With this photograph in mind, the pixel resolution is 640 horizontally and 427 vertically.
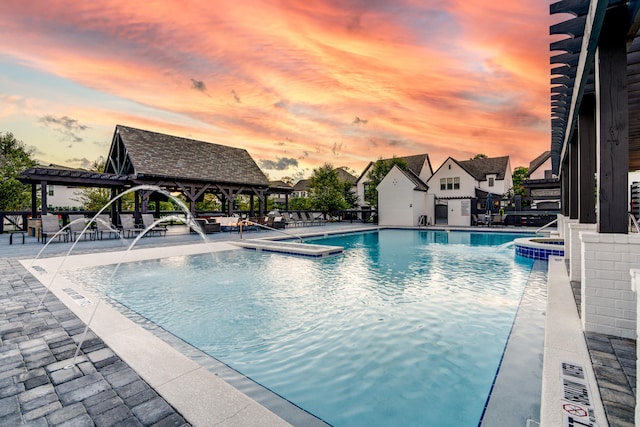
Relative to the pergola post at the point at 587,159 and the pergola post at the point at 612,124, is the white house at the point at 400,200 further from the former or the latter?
the pergola post at the point at 612,124

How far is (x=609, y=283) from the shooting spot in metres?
3.17

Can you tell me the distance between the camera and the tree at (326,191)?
2680 centimetres

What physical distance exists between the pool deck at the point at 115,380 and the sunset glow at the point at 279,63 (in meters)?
7.31

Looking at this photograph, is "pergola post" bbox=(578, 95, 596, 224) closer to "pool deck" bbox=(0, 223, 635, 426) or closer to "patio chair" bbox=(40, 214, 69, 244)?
"pool deck" bbox=(0, 223, 635, 426)

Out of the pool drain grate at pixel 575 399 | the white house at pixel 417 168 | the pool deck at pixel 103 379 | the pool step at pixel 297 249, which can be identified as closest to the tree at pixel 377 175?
the white house at pixel 417 168

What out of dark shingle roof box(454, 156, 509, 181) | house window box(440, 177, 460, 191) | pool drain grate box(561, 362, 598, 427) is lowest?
pool drain grate box(561, 362, 598, 427)

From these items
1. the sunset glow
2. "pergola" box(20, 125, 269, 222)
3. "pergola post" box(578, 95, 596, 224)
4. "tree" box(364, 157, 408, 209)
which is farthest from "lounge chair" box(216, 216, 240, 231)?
"pergola post" box(578, 95, 596, 224)

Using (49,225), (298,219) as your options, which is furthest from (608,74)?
(298,219)

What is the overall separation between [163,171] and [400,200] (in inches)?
670

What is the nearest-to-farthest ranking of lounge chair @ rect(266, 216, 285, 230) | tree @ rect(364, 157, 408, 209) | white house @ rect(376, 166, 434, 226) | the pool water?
the pool water
lounge chair @ rect(266, 216, 285, 230)
white house @ rect(376, 166, 434, 226)
tree @ rect(364, 157, 408, 209)

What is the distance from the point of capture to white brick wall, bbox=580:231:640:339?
3086mm

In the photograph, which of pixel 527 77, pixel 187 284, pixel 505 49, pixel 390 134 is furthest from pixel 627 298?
pixel 390 134

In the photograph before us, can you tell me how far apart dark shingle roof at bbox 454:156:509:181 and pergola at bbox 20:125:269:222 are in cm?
2175

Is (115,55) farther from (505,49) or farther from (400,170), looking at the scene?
(400,170)
